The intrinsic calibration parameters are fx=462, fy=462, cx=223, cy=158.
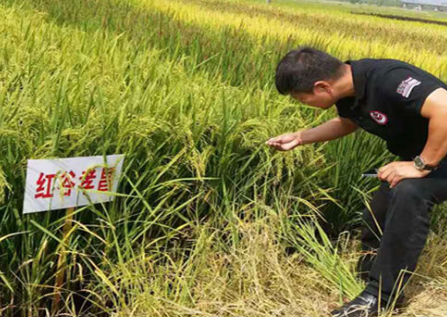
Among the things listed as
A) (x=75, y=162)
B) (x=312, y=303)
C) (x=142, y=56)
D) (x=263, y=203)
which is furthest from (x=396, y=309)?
(x=142, y=56)

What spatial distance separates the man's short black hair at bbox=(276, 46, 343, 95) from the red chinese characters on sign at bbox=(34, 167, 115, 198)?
0.64 meters

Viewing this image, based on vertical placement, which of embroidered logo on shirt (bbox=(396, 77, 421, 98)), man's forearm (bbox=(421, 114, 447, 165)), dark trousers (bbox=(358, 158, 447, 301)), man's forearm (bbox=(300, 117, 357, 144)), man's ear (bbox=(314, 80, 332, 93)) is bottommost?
dark trousers (bbox=(358, 158, 447, 301))

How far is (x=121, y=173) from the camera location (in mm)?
1504

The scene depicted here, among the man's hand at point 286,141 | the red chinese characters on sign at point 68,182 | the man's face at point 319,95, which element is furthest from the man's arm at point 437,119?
the red chinese characters on sign at point 68,182

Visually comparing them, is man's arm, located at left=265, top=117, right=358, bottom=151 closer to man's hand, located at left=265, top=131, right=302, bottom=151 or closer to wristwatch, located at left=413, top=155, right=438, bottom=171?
man's hand, located at left=265, top=131, right=302, bottom=151

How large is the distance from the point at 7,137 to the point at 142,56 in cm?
124

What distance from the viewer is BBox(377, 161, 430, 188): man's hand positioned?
5.03ft

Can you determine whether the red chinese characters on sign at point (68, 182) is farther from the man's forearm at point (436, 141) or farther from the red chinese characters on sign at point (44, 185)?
the man's forearm at point (436, 141)

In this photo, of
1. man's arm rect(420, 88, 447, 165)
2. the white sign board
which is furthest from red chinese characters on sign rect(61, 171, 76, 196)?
man's arm rect(420, 88, 447, 165)

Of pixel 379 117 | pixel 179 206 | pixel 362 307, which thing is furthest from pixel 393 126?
pixel 179 206

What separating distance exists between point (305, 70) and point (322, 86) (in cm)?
8

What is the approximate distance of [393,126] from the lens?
160cm

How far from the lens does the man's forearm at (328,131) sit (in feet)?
5.84

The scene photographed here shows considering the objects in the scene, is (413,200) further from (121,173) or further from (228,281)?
(121,173)
